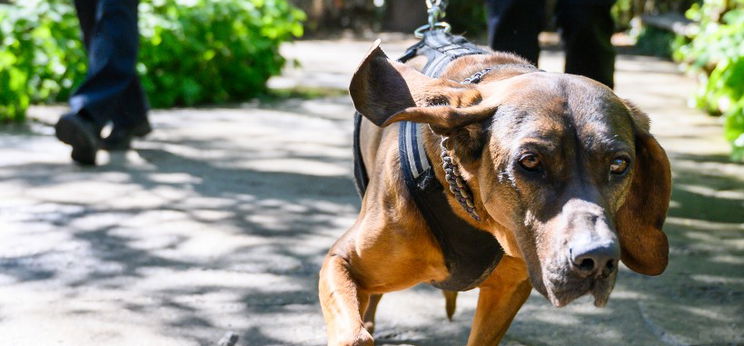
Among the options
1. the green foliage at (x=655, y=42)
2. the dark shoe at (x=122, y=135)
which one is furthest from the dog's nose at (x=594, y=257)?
the green foliage at (x=655, y=42)

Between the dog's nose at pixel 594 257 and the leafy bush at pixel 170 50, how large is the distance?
606cm

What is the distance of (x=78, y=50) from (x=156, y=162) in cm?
221

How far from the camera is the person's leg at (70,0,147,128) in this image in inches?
236

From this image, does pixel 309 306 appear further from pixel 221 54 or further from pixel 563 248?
pixel 221 54

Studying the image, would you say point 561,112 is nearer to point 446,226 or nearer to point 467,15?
point 446,226

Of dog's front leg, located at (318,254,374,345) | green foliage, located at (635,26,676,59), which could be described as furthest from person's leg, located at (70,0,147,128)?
green foliage, located at (635,26,676,59)

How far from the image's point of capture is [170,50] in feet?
28.6

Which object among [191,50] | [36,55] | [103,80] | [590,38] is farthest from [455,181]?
[191,50]

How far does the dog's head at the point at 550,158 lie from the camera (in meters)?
2.35

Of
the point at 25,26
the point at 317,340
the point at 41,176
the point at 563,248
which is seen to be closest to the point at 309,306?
the point at 317,340

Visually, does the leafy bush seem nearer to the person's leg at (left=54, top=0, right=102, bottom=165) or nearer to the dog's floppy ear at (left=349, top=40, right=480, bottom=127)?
the person's leg at (left=54, top=0, right=102, bottom=165)

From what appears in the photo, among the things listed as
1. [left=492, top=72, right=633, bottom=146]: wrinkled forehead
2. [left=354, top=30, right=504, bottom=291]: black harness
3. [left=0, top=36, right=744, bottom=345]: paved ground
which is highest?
[left=492, top=72, right=633, bottom=146]: wrinkled forehead

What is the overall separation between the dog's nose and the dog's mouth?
0.03 meters

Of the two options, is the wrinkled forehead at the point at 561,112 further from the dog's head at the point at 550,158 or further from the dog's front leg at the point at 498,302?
the dog's front leg at the point at 498,302
